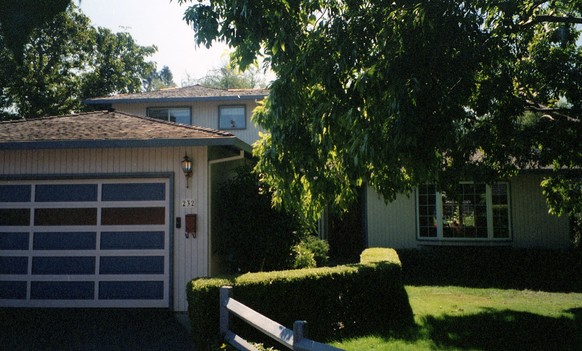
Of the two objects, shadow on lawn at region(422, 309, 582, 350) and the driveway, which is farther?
shadow on lawn at region(422, 309, 582, 350)

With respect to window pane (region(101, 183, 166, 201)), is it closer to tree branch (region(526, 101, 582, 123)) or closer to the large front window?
tree branch (region(526, 101, 582, 123))

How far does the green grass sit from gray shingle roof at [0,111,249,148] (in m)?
4.61

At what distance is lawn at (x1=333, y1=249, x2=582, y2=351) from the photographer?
653cm

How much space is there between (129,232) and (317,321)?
4285 mm

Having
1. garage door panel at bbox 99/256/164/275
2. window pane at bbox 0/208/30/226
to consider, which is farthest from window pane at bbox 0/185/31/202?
garage door panel at bbox 99/256/164/275

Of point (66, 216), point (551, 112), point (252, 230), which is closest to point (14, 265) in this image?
point (66, 216)

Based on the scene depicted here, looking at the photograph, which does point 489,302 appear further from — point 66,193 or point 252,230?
point 66,193

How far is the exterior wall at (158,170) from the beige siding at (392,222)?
7.64 m

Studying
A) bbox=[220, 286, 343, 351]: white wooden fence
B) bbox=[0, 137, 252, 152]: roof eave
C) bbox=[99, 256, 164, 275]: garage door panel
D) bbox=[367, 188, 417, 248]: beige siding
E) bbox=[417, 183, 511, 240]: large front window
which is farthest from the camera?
bbox=[367, 188, 417, 248]: beige siding

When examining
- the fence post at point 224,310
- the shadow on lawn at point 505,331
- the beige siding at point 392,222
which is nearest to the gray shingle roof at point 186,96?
the beige siding at point 392,222

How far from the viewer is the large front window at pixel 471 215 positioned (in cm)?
1353

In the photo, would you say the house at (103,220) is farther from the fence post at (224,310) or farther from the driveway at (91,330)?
the fence post at (224,310)

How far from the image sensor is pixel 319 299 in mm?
6836

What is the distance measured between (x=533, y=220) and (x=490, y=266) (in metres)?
2.29
